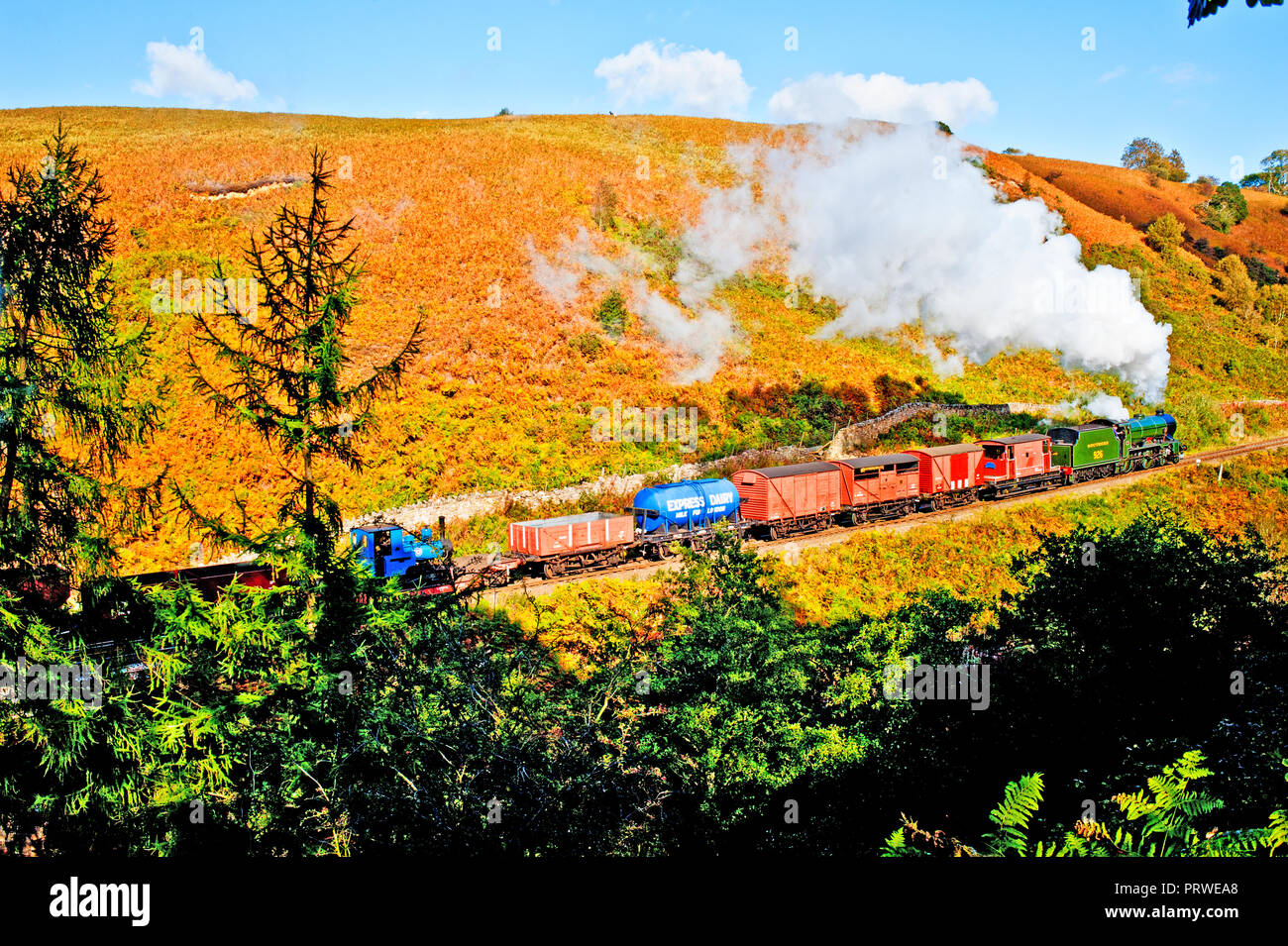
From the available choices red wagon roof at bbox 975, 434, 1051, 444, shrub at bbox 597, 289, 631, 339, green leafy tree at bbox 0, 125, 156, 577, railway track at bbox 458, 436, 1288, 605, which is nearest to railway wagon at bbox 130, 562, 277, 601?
railway track at bbox 458, 436, 1288, 605

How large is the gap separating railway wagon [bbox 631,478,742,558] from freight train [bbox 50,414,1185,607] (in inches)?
1.5

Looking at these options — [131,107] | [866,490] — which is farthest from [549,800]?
[131,107]

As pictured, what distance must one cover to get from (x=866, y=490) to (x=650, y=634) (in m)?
12.3

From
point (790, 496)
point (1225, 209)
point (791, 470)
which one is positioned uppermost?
point (1225, 209)

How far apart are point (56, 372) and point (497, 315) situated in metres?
33.1

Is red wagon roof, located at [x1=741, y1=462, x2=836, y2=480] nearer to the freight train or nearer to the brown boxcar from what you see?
the freight train

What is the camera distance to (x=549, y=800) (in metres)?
8.84

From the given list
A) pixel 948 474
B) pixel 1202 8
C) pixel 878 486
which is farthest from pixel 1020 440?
pixel 1202 8

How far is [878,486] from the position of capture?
30.7 m

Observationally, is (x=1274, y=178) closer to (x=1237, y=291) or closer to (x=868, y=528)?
(x=1237, y=291)

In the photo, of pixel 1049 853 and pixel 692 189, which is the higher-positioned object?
pixel 692 189

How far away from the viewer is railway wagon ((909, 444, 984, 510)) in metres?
31.9
